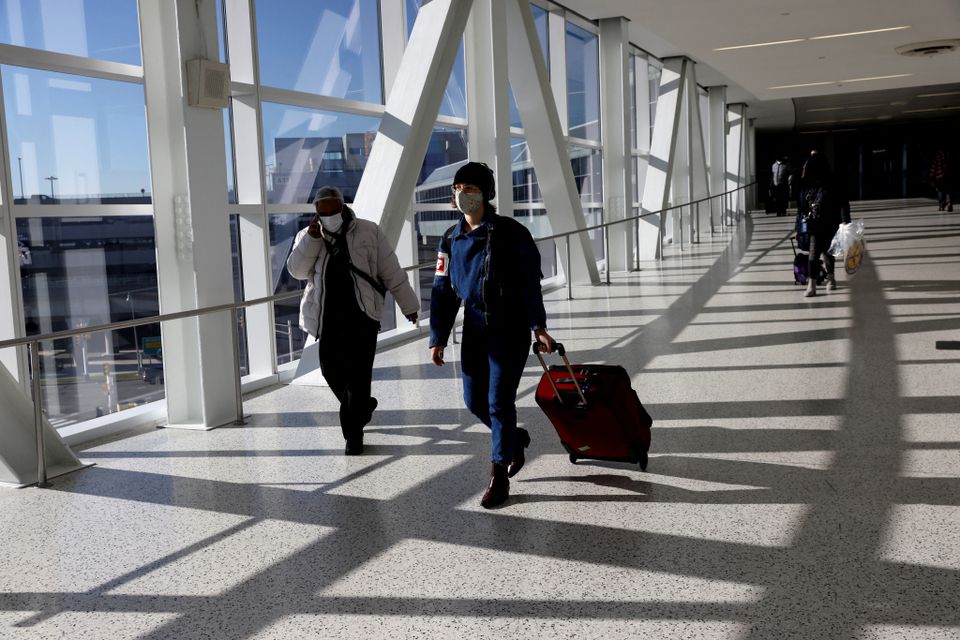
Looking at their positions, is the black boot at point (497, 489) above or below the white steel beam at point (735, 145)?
below

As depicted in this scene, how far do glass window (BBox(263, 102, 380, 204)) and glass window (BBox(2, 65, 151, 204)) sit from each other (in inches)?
62.8

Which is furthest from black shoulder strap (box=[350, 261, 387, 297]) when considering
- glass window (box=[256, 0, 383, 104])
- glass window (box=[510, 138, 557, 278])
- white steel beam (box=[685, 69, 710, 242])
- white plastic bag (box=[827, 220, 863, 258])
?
white steel beam (box=[685, 69, 710, 242])

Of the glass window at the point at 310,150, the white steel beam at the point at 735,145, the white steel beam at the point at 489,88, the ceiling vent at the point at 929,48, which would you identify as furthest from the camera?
the white steel beam at the point at 735,145

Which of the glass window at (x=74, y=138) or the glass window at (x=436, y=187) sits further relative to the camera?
the glass window at (x=436, y=187)

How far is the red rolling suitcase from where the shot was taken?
453 centimetres

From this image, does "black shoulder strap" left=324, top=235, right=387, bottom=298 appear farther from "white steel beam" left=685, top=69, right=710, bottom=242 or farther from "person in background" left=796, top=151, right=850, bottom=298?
"white steel beam" left=685, top=69, right=710, bottom=242

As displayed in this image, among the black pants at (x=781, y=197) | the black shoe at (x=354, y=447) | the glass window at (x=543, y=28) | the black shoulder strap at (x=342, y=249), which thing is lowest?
the black shoe at (x=354, y=447)

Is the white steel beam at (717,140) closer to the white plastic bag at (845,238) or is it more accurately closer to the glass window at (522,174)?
the glass window at (522,174)

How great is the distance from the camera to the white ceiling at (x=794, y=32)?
40.8ft

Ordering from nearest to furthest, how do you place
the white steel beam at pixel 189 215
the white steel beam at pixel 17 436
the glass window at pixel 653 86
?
the white steel beam at pixel 17 436 → the white steel beam at pixel 189 215 → the glass window at pixel 653 86

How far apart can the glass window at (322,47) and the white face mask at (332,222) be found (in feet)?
14.7

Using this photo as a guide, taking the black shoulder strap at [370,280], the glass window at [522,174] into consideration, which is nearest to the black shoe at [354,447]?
the black shoulder strap at [370,280]

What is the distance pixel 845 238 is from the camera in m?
12.2

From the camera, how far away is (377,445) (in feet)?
18.5
